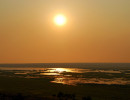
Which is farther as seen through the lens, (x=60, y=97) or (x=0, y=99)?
(x=60, y=97)

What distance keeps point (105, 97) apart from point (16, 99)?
13156mm

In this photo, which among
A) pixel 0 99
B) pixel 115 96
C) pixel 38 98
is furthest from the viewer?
pixel 115 96

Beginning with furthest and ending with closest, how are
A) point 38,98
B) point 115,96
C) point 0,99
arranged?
point 115,96, point 38,98, point 0,99

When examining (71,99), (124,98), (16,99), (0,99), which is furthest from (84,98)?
(0,99)

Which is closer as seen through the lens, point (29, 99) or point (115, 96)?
point (29, 99)

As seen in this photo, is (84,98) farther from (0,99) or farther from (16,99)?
(0,99)

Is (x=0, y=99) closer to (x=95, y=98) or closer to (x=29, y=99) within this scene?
(x=29, y=99)

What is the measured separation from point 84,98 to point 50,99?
482 cm

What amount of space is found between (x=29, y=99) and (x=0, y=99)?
3903 mm

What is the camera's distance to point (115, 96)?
34219 mm

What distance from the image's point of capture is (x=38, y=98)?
105 feet

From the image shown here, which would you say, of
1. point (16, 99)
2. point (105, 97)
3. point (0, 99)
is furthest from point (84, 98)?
point (0, 99)

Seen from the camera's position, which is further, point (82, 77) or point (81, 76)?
point (81, 76)

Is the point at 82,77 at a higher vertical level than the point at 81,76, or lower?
lower
